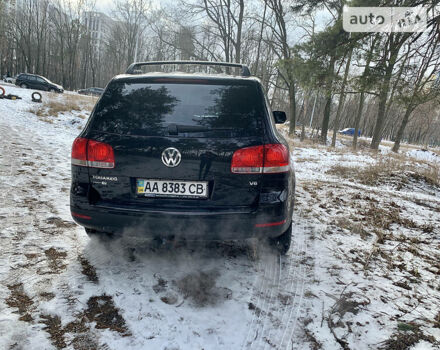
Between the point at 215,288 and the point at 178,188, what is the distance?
869 millimetres

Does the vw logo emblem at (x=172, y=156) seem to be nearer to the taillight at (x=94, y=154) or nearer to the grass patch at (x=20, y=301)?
the taillight at (x=94, y=154)

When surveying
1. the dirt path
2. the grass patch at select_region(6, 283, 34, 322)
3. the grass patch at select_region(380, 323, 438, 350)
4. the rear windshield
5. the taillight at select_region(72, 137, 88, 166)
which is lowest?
the grass patch at select_region(6, 283, 34, 322)

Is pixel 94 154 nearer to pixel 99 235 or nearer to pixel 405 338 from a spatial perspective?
pixel 99 235

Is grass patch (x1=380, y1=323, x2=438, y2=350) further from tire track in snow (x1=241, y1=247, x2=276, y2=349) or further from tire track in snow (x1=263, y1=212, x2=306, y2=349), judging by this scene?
tire track in snow (x1=241, y1=247, x2=276, y2=349)

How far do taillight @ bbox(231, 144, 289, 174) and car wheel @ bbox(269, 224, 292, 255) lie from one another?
816mm

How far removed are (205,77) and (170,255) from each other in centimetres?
168

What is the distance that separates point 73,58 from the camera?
152 feet

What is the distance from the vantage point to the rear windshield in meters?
2.19

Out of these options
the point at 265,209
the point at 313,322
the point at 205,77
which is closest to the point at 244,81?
the point at 205,77

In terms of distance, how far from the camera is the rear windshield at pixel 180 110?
7.20ft

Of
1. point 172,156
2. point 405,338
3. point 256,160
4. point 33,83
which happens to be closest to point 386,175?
point 405,338

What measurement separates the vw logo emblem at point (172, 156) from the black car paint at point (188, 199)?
31 millimetres

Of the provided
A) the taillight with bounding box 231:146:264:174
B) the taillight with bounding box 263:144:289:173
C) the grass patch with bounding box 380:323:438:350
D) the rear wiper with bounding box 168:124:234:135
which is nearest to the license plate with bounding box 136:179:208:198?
the taillight with bounding box 231:146:264:174

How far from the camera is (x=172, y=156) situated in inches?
84.1
